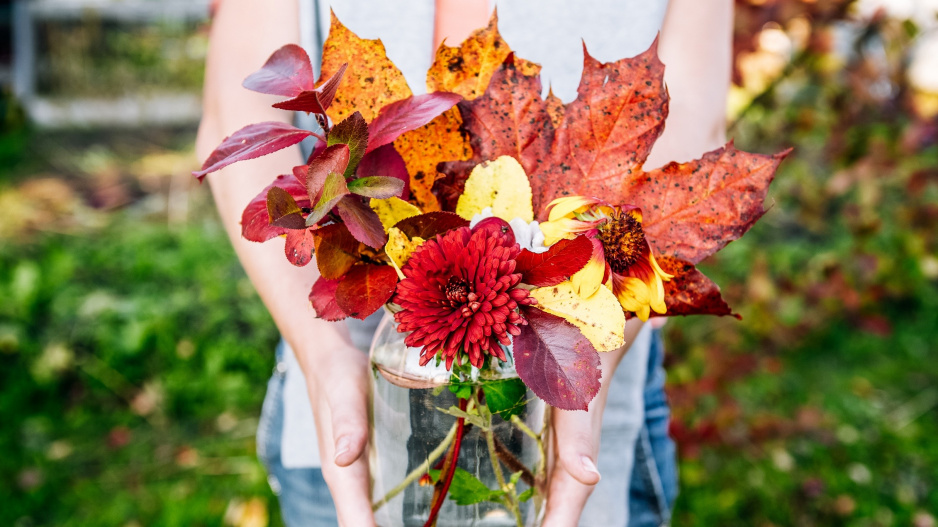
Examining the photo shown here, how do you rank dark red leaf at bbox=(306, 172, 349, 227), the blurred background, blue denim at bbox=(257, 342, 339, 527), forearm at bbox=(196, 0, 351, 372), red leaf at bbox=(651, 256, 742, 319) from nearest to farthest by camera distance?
dark red leaf at bbox=(306, 172, 349, 227) < red leaf at bbox=(651, 256, 742, 319) < forearm at bbox=(196, 0, 351, 372) < blue denim at bbox=(257, 342, 339, 527) < the blurred background

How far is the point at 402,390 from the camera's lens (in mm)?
651

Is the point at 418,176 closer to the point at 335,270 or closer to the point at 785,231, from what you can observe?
the point at 335,270

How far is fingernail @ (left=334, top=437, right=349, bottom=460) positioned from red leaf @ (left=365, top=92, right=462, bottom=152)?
0.94ft

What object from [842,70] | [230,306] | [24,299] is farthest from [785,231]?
[24,299]

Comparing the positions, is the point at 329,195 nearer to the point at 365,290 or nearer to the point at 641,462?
the point at 365,290

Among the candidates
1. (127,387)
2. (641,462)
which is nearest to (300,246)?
(641,462)

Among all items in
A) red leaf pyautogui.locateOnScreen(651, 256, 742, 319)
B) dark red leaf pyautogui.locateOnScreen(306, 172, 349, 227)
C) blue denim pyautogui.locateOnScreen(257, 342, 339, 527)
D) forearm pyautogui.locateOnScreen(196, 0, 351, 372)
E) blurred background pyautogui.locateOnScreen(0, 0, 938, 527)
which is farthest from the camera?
blurred background pyautogui.locateOnScreen(0, 0, 938, 527)

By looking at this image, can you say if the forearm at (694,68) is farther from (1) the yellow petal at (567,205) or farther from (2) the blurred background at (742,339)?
(2) the blurred background at (742,339)

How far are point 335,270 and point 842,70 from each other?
2.09m

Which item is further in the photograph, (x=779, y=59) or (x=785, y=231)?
(x=785, y=231)

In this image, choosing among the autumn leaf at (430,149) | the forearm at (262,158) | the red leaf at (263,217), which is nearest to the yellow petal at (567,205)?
the autumn leaf at (430,149)

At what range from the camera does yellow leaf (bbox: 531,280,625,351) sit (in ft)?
1.79

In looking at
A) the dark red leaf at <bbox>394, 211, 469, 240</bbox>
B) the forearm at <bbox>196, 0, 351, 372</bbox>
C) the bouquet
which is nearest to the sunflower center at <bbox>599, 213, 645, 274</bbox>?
the bouquet

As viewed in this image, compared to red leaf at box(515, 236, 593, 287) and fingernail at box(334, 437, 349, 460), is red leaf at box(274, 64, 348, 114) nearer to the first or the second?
red leaf at box(515, 236, 593, 287)
